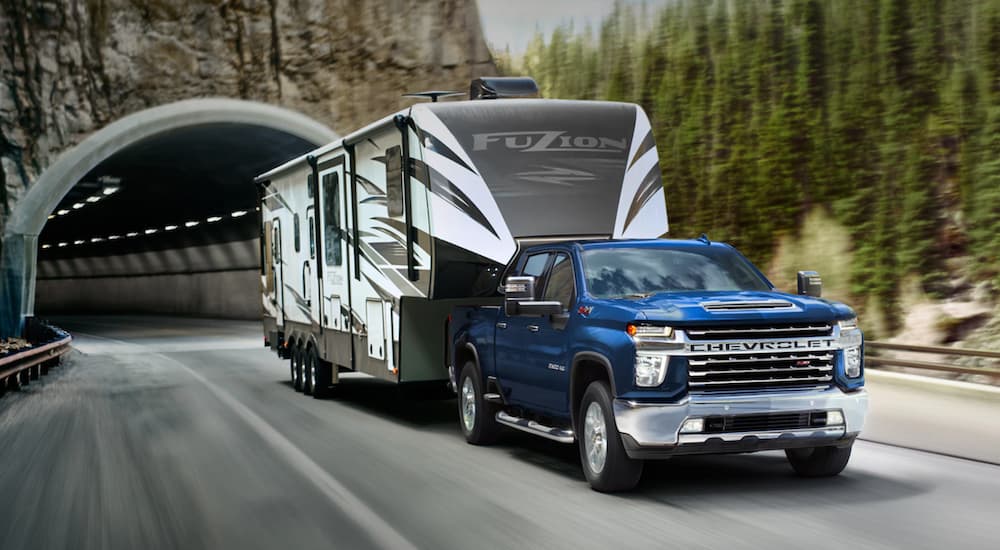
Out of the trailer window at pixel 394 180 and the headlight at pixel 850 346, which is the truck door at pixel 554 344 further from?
the trailer window at pixel 394 180

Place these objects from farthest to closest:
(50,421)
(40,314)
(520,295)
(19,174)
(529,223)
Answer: (40,314), (19,174), (50,421), (529,223), (520,295)

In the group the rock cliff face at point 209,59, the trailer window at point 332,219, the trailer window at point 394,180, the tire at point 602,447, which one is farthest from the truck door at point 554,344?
the rock cliff face at point 209,59

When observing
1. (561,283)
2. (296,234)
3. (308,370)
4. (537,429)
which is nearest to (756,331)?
(561,283)

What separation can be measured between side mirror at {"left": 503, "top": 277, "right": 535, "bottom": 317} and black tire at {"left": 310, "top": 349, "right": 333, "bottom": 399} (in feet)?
26.4

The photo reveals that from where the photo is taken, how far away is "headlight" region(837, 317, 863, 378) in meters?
9.58

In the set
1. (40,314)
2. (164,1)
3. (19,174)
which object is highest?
(164,1)

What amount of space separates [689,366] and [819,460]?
6.08ft

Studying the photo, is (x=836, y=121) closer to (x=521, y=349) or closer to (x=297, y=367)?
(x=521, y=349)

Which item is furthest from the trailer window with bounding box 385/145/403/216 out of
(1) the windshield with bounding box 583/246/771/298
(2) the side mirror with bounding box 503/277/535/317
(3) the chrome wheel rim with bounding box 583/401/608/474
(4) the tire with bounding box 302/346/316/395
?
(3) the chrome wheel rim with bounding box 583/401/608/474

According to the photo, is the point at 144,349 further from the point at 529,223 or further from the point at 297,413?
the point at 529,223

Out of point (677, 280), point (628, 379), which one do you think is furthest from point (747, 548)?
point (677, 280)

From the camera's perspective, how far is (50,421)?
15969 mm

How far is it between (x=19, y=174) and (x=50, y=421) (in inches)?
625

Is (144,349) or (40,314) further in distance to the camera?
(40,314)
